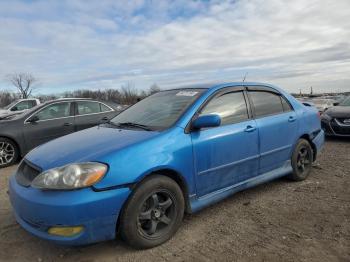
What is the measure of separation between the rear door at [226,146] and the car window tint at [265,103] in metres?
0.22

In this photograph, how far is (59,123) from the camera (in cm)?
802

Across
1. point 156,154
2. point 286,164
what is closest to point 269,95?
point 286,164

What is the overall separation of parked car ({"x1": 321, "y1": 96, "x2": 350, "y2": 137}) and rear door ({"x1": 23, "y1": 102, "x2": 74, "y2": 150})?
6.61 metres

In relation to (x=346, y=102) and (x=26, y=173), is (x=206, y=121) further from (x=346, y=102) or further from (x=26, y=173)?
(x=346, y=102)

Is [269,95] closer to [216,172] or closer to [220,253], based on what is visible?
[216,172]

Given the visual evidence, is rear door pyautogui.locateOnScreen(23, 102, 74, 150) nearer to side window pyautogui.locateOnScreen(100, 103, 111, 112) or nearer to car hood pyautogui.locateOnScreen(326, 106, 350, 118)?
side window pyautogui.locateOnScreen(100, 103, 111, 112)

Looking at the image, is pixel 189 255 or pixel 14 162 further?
pixel 14 162

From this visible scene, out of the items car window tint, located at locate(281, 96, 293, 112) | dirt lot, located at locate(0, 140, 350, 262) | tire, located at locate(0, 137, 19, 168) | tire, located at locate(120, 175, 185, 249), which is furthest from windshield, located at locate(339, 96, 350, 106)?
tire, located at locate(0, 137, 19, 168)

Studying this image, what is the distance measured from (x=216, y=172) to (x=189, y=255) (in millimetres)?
999

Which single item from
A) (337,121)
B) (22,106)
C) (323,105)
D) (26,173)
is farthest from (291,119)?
(22,106)

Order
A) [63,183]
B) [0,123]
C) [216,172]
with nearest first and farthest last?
[63,183]
[216,172]
[0,123]

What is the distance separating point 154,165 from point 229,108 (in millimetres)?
1450

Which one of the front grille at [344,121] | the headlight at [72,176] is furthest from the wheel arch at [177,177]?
the front grille at [344,121]

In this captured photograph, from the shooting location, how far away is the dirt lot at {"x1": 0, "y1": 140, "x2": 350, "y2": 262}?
312 centimetres
